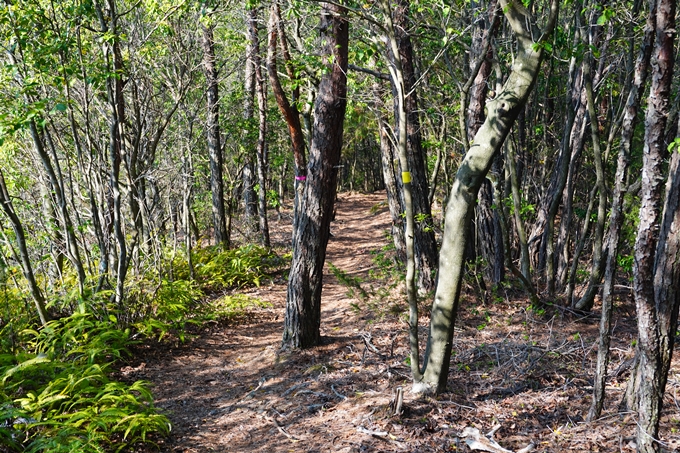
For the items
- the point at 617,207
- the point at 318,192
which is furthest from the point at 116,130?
the point at 617,207

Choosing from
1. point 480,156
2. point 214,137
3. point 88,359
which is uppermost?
point 214,137

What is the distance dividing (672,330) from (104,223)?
7.10m

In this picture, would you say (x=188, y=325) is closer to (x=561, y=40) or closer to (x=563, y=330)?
(x=563, y=330)

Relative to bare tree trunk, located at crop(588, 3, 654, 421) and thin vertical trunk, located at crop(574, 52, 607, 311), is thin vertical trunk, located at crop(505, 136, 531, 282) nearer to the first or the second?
thin vertical trunk, located at crop(574, 52, 607, 311)

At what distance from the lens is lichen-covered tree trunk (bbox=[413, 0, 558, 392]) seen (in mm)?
3838

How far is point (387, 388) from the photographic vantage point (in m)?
5.12

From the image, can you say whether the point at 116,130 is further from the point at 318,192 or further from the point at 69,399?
the point at 69,399

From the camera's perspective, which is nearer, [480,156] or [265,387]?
[480,156]

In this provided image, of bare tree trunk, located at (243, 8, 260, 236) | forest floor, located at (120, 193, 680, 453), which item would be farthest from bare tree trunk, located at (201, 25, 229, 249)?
forest floor, located at (120, 193, 680, 453)

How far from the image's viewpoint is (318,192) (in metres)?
6.16

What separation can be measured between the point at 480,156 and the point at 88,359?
492 cm

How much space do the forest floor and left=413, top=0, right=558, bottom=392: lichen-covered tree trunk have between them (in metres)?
0.82

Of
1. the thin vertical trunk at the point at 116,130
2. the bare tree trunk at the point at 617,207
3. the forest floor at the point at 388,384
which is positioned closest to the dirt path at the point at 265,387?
the forest floor at the point at 388,384

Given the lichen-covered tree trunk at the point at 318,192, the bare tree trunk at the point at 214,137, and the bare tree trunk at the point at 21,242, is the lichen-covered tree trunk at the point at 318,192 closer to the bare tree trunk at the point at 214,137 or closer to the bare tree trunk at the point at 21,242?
the bare tree trunk at the point at 21,242
